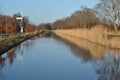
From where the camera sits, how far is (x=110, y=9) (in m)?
70.8

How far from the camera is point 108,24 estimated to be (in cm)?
7306

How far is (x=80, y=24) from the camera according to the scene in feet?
282

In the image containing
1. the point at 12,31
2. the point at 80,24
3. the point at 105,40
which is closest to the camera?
the point at 105,40

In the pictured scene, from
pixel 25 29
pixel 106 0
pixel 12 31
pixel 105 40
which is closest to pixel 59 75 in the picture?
pixel 105 40

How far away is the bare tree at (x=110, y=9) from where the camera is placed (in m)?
69.5

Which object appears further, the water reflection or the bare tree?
the bare tree

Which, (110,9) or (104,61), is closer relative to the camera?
(104,61)

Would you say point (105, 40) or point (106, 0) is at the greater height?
point (106, 0)

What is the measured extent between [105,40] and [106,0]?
33.8m

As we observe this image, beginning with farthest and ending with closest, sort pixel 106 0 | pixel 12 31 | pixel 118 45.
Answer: pixel 106 0
pixel 12 31
pixel 118 45

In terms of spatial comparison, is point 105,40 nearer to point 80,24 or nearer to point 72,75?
point 72,75

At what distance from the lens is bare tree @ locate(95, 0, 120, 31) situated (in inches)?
2736

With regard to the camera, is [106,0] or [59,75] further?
[106,0]

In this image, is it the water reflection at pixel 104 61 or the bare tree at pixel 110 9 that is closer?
the water reflection at pixel 104 61
